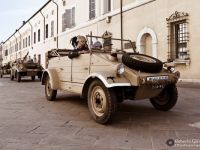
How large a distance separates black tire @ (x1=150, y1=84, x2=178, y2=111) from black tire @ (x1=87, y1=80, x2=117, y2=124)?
1657 millimetres

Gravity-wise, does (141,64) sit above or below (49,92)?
above

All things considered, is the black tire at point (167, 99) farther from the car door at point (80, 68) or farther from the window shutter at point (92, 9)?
the window shutter at point (92, 9)

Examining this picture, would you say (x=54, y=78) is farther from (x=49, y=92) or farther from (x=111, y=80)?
(x=111, y=80)

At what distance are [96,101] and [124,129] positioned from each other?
2.88 ft

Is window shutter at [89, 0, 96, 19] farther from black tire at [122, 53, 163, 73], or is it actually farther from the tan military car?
black tire at [122, 53, 163, 73]

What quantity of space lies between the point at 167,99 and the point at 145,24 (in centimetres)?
999

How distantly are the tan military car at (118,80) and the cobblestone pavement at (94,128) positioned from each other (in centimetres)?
32

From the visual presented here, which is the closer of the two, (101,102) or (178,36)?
(101,102)

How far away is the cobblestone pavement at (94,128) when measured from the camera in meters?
4.37

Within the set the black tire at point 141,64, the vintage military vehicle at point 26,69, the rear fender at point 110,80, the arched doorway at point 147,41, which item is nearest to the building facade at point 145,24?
the arched doorway at point 147,41

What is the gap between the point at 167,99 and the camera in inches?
269

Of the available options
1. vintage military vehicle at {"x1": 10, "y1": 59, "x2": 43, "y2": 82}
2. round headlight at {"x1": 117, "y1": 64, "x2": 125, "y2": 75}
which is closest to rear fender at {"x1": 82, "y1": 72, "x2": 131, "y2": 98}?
round headlight at {"x1": 117, "y1": 64, "x2": 125, "y2": 75}

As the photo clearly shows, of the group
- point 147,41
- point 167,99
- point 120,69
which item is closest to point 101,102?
point 120,69

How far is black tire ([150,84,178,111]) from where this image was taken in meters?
6.61
